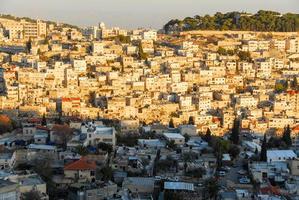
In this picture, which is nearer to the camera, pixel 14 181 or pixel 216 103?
pixel 14 181

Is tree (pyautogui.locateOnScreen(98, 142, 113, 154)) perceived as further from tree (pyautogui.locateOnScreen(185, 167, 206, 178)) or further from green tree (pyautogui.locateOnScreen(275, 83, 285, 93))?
green tree (pyautogui.locateOnScreen(275, 83, 285, 93))

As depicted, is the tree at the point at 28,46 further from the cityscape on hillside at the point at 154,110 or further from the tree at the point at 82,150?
the tree at the point at 82,150

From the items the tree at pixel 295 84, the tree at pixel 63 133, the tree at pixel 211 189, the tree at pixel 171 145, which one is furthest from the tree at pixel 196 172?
the tree at pixel 295 84

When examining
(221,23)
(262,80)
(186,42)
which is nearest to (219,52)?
(186,42)

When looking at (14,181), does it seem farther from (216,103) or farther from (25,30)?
(25,30)

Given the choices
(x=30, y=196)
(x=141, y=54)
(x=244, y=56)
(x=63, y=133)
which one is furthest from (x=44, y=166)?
(x=244, y=56)

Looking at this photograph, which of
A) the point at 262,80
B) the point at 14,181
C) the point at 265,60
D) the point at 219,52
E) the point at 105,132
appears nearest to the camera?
the point at 14,181

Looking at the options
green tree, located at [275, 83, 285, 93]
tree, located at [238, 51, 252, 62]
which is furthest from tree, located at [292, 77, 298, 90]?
tree, located at [238, 51, 252, 62]

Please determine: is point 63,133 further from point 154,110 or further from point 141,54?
point 141,54
